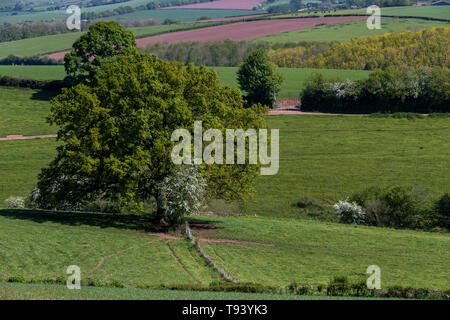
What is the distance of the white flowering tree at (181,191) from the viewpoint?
51188mm

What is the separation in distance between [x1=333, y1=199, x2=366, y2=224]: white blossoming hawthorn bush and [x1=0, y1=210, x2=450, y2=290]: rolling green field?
13.6ft

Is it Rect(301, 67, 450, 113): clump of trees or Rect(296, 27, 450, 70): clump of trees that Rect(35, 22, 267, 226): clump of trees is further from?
Rect(296, 27, 450, 70): clump of trees

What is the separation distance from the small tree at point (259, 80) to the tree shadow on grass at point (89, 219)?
230 ft

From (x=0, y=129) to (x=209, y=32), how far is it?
107m

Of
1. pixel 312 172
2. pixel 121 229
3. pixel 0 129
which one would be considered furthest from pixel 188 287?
pixel 0 129

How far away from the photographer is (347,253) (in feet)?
163

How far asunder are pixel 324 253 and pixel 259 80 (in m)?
78.1

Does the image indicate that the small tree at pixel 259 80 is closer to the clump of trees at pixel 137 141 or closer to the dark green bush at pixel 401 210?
the dark green bush at pixel 401 210

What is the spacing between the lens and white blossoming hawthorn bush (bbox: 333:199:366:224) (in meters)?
62.4

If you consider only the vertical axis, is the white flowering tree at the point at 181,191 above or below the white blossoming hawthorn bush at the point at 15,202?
above

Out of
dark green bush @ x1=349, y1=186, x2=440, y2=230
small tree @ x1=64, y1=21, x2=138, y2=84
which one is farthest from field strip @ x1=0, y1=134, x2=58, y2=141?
dark green bush @ x1=349, y1=186, x2=440, y2=230

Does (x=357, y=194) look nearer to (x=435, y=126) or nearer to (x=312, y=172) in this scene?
(x=312, y=172)

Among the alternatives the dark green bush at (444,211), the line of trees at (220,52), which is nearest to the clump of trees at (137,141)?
the dark green bush at (444,211)

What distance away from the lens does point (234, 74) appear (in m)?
150
